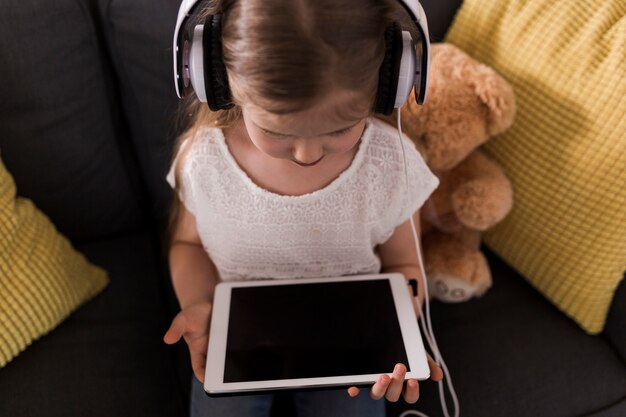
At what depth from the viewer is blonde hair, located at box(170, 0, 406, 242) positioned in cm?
52

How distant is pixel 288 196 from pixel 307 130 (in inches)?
8.4

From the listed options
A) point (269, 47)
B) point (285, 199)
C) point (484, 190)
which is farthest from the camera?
point (484, 190)

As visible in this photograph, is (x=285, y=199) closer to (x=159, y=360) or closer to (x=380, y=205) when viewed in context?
(x=380, y=205)

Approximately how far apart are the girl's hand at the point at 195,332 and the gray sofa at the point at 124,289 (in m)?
0.15

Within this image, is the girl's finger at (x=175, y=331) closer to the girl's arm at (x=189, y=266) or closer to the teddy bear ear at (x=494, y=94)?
the girl's arm at (x=189, y=266)

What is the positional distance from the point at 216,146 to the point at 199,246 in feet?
0.74

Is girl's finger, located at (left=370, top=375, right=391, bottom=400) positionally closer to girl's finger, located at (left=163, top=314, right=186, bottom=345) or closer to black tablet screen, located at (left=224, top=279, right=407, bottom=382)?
black tablet screen, located at (left=224, top=279, right=407, bottom=382)

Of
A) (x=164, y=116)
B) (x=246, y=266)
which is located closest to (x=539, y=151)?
(x=246, y=266)

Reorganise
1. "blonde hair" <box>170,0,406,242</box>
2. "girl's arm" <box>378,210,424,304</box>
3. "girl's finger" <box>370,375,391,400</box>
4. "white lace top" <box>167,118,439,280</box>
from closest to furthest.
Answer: "blonde hair" <box>170,0,406,242</box> < "girl's finger" <box>370,375,391,400</box> < "white lace top" <box>167,118,439,280</box> < "girl's arm" <box>378,210,424,304</box>

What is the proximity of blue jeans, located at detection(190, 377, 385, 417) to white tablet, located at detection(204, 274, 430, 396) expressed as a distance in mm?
137

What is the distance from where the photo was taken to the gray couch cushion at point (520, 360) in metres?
0.88

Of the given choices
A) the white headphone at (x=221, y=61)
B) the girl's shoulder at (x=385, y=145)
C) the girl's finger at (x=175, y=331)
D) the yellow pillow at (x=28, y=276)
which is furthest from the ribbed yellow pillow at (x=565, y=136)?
the yellow pillow at (x=28, y=276)

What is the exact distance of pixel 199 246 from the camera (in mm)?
938

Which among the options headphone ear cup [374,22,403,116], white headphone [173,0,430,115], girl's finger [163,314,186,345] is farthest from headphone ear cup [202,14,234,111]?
girl's finger [163,314,186,345]
